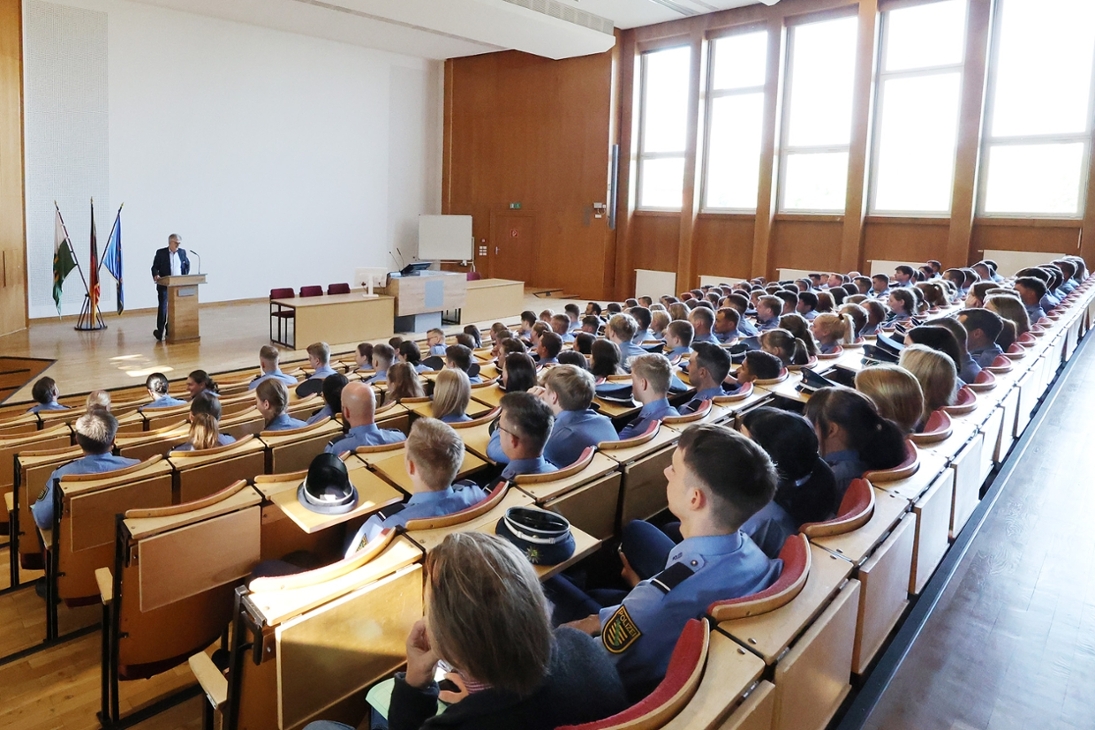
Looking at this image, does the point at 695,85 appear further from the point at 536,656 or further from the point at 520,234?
the point at 536,656

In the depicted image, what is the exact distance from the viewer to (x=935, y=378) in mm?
3115

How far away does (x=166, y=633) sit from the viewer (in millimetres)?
2506

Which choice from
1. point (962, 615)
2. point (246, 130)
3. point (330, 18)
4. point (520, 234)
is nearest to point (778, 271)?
point (520, 234)

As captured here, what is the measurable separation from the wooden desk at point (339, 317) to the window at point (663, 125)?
234 inches

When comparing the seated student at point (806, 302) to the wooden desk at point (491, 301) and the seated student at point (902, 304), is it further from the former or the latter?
the wooden desk at point (491, 301)

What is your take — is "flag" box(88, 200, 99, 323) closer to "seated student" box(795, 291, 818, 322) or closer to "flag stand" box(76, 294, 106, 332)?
"flag stand" box(76, 294, 106, 332)

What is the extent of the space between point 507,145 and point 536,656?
1430 centimetres

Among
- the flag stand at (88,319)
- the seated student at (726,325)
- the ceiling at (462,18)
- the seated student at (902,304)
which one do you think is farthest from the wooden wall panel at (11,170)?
the seated student at (902,304)

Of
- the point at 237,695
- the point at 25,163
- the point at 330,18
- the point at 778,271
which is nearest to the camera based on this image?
the point at 237,695

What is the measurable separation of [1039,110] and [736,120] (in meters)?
4.36

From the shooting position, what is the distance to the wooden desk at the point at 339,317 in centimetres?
896

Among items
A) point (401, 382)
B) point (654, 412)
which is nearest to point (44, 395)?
point (401, 382)

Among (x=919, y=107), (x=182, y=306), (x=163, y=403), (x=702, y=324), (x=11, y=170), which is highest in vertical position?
(x=919, y=107)

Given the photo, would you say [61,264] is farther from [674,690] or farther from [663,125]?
[674,690]
